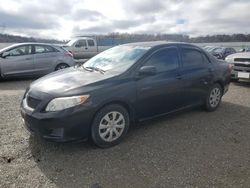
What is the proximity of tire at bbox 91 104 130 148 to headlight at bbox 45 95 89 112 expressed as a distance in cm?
38

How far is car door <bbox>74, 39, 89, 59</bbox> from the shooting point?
2086cm

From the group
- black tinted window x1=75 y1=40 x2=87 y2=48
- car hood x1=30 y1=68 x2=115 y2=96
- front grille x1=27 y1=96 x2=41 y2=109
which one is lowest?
front grille x1=27 y1=96 x2=41 y2=109

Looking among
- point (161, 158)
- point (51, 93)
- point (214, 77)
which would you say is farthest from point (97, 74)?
point (214, 77)

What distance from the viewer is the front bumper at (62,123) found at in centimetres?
387

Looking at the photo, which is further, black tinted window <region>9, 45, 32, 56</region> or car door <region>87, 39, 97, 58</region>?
car door <region>87, 39, 97, 58</region>

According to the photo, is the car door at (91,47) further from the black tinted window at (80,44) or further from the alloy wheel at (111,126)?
the alloy wheel at (111,126)

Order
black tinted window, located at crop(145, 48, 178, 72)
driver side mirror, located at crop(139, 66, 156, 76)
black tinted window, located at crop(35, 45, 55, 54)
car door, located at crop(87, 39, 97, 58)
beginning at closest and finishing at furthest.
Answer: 1. driver side mirror, located at crop(139, 66, 156, 76)
2. black tinted window, located at crop(145, 48, 178, 72)
3. black tinted window, located at crop(35, 45, 55, 54)
4. car door, located at crop(87, 39, 97, 58)

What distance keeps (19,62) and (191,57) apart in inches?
282

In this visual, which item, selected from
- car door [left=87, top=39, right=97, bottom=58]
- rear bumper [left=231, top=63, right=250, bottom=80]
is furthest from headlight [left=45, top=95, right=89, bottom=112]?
car door [left=87, top=39, right=97, bottom=58]

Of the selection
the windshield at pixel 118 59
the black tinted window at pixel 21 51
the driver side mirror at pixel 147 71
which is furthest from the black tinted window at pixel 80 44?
the driver side mirror at pixel 147 71

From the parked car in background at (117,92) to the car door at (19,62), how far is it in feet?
19.9

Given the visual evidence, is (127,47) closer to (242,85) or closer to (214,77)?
(214,77)

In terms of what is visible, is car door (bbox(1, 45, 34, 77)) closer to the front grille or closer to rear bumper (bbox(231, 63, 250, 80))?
the front grille

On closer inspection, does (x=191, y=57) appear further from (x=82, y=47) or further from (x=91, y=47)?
(x=91, y=47)
